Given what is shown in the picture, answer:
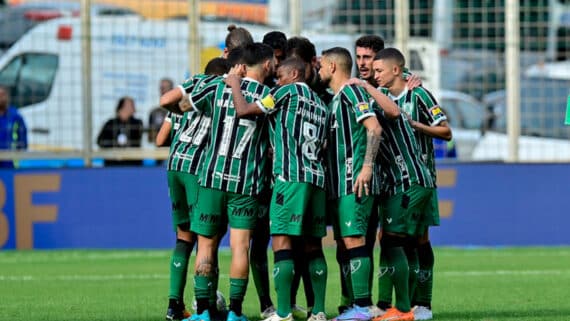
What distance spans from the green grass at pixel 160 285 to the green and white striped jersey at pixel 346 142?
4.30 feet

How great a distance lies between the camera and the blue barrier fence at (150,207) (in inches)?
691

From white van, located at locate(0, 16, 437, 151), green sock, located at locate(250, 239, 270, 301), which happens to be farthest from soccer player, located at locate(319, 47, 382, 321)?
white van, located at locate(0, 16, 437, 151)

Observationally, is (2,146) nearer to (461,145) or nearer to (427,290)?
(461,145)

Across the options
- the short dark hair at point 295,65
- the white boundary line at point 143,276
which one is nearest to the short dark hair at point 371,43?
the short dark hair at point 295,65

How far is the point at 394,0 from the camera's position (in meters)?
18.5

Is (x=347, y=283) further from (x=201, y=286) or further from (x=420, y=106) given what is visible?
(x=420, y=106)

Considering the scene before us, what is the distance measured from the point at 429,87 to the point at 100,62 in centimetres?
444

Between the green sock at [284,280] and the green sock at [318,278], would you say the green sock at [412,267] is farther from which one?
the green sock at [284,280]

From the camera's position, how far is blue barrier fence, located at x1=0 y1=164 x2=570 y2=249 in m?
17.6

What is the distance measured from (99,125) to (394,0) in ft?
14.1

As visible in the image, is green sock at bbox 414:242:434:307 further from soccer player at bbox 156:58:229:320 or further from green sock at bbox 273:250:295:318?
soccer player at bbox 156:58:229:320

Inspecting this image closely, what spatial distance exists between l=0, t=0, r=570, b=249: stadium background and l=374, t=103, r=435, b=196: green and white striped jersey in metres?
7.99

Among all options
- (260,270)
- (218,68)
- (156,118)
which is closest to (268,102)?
(218,68)

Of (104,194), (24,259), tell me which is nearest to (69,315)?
(24,259)
